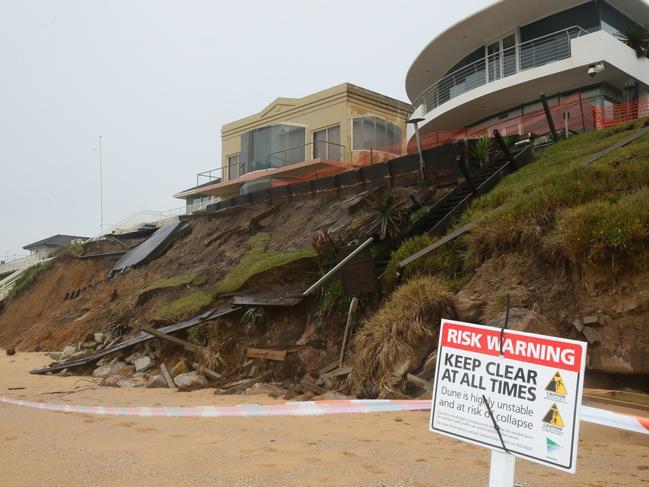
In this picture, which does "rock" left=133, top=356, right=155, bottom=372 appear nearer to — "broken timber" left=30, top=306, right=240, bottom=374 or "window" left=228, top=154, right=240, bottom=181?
"broken timber" left=30, top=306, right=240, bottom=374

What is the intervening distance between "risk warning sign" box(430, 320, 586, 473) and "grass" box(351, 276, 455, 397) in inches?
209

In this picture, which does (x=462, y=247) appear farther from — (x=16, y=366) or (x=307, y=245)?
(x=16, y=366)

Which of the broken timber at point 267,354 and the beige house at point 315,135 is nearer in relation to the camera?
the broken timber at point 267,354

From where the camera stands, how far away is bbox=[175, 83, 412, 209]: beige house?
3027 centimetres

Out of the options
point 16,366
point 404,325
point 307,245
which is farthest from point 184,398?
point 16,366

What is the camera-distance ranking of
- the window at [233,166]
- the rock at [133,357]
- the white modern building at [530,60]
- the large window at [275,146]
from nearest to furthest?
the rock at [133,357], the white modern building at [530,60], the large window at [275,146], the window at [233,166]

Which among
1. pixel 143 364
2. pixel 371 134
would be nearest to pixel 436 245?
pixel 143 364

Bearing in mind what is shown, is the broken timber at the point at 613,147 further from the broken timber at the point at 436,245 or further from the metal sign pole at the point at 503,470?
the metal sign pole at the point at 503,470

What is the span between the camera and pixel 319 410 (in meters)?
5.42

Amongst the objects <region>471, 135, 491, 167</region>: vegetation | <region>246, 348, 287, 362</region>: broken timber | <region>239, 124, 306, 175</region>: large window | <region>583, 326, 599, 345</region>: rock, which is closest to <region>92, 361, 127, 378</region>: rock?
<region>246, 348, 287, 362</region>: broken timber

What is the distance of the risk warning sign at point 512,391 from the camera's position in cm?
277

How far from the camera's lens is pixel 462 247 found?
10.7 metres

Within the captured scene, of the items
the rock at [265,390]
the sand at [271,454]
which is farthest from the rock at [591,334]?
the rock at [265,390]

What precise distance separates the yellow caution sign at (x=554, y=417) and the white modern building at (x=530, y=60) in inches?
686
